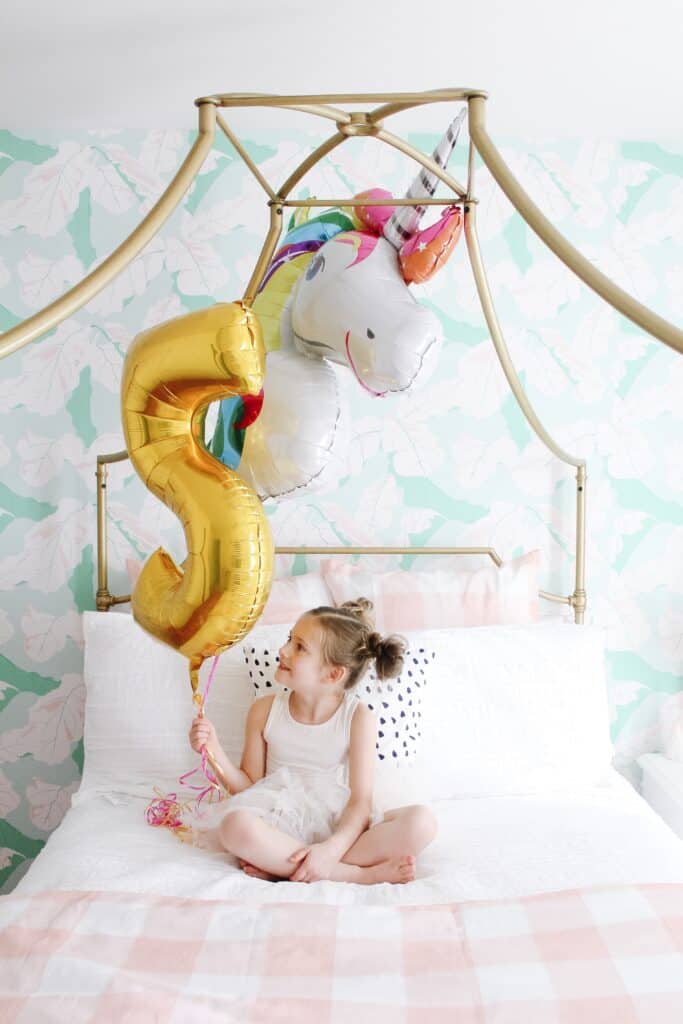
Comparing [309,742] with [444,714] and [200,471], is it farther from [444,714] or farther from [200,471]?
[200,471]

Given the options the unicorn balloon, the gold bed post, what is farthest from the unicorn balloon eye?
the gold bed post

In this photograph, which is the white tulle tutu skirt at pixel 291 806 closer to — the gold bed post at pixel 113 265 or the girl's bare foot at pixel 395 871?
the girl's bare foot at pixel 395 871

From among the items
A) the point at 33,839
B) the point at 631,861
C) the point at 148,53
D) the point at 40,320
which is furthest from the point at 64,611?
the point at 40,320

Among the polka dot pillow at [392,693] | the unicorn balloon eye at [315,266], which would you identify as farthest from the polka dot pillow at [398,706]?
the unicorn balloon eye at [315,266]

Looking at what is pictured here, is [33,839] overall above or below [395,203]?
below

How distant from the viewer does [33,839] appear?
273 centimetres

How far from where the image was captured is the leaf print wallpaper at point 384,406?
265 centimetres

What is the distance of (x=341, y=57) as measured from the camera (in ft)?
7.08

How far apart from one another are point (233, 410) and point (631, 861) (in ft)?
3.67

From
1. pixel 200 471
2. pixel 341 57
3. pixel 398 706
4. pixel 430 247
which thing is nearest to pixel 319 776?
pixel 398 706

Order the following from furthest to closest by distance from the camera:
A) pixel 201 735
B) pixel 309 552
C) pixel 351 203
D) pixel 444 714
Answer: pixel 309 552 → pixel 444 714 → pixel 201 735 → pixel 351 203

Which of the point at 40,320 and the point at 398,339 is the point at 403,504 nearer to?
the point at 398,339

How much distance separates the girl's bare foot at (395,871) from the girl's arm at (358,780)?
9cm

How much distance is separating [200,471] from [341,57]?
1553 millimetres
